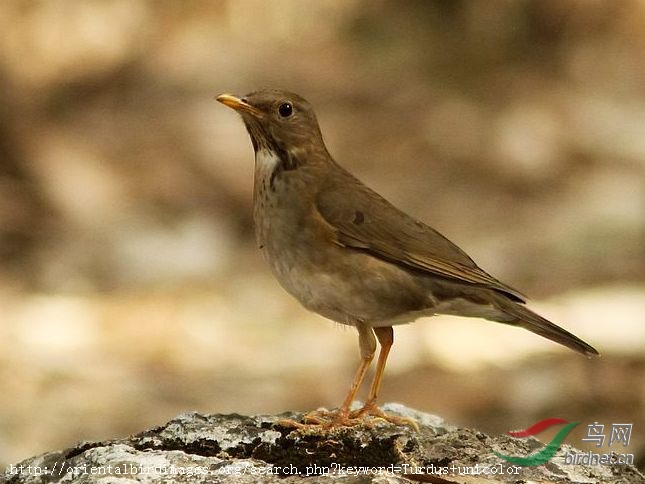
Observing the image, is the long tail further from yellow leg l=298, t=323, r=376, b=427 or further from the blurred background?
the blurred background

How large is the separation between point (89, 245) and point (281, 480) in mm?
9376

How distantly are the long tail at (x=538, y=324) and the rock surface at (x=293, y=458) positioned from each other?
557 mm

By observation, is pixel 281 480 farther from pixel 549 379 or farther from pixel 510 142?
pixel 510 142

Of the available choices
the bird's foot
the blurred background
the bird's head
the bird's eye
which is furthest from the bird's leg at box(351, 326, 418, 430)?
the blurred background

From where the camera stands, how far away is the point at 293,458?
643 cm

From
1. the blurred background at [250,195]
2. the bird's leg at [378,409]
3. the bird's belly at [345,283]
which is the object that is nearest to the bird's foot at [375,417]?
the bird's leg at [378,409]

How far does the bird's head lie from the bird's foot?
4.89ft

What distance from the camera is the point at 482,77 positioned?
58.3 feet

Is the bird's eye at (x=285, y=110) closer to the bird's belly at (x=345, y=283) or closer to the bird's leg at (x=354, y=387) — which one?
the bird's belly at (x=345, y=283)

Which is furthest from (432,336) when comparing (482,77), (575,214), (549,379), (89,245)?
(482,77)

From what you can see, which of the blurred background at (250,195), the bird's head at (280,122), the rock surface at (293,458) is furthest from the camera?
the blurred background at (250,195)

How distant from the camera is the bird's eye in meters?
7.35

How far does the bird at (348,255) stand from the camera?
6930 mm

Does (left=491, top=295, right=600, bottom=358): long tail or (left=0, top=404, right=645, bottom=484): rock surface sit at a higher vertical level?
(left=491, top=295, right=600, bottom=358): long tail
